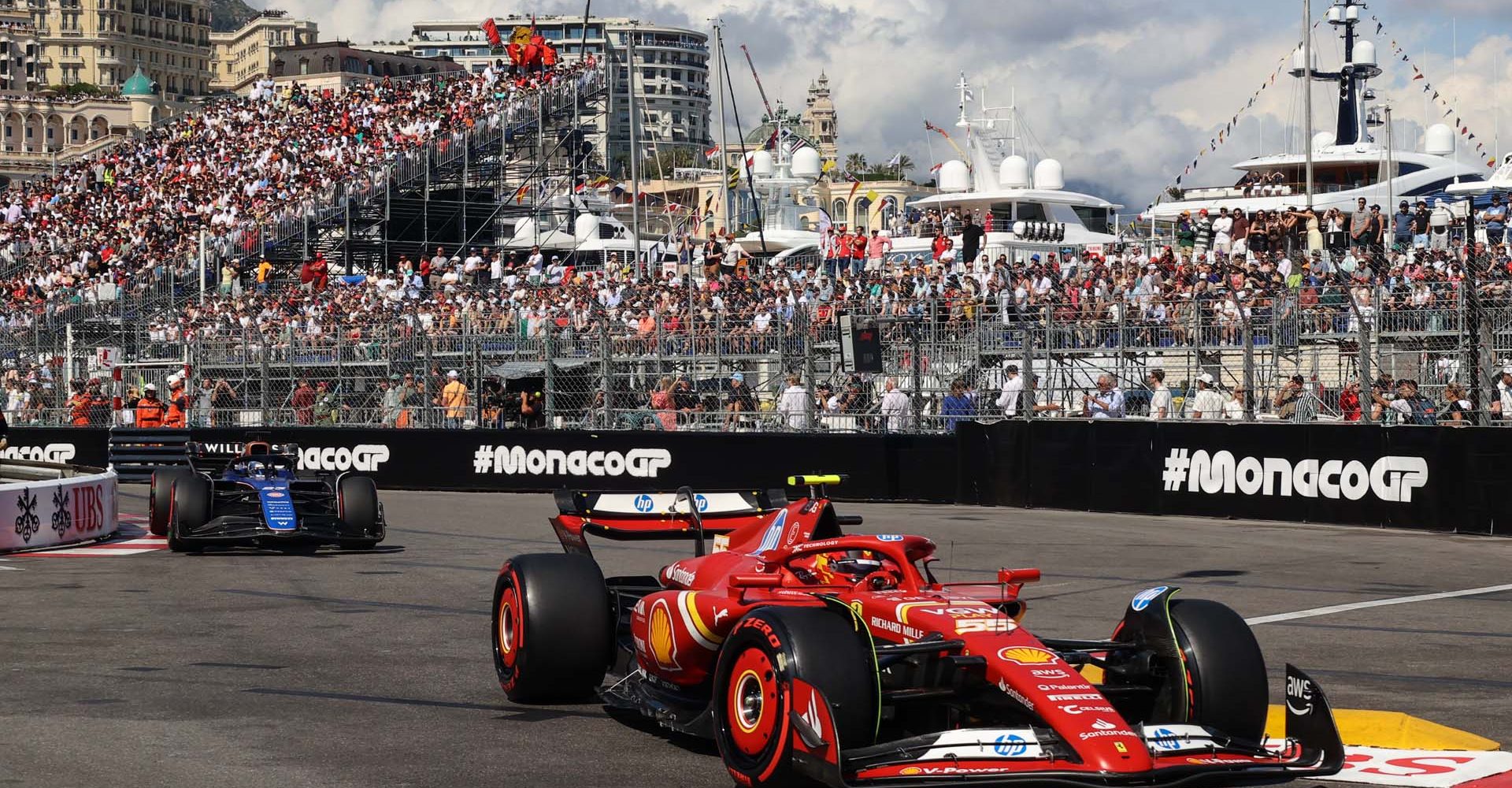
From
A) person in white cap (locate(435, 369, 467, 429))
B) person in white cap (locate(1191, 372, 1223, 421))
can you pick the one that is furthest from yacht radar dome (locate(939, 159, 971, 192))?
person in white cap (locate(1191, 372, 1223, 421))

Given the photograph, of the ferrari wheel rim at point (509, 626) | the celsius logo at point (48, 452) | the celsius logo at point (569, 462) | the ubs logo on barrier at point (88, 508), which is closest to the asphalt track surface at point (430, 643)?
the ferrari wheel rim at point (509, 626)

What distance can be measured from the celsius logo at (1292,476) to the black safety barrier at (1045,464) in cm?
2

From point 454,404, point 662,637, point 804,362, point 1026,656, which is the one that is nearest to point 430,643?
point 662,637

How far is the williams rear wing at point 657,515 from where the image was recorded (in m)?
8.85

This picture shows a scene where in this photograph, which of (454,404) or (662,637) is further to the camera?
(454,404)

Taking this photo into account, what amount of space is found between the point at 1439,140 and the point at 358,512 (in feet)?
135

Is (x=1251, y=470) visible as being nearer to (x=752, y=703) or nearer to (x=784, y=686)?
(x=752, y=703)

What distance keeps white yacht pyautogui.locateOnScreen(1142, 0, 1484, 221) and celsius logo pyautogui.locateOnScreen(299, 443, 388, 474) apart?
21689mm

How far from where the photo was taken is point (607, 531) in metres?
8.91

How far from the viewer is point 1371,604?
11773 mm

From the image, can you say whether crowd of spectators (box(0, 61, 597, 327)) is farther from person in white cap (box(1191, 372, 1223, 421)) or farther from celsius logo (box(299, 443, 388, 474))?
person in white cap (box(1191, 372, 1223, 421))

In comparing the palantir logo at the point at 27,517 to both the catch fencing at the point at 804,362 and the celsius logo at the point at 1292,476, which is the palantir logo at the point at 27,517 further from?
the celsius logo at the point at 1292,476

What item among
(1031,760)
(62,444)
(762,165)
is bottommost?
(1031,760)

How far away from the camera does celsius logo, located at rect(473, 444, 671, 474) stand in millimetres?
23328
